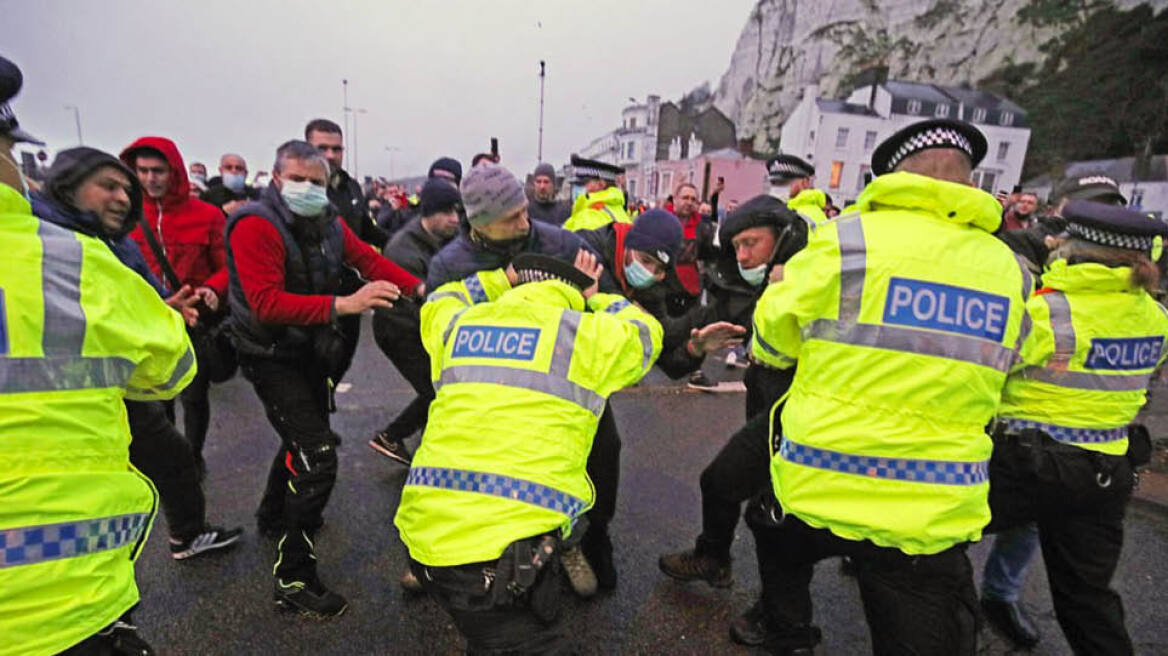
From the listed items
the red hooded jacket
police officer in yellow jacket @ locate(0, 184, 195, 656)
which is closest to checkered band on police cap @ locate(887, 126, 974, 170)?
police officer in yellow jacket @ locate(0, 184, 195, 656)

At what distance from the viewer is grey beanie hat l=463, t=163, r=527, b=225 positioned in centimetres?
227

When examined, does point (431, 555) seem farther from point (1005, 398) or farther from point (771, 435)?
point (1005, 398)

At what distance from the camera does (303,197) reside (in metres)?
2.45

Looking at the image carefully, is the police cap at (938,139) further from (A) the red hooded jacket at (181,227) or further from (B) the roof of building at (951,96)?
(B) the roof of building at (951,96)

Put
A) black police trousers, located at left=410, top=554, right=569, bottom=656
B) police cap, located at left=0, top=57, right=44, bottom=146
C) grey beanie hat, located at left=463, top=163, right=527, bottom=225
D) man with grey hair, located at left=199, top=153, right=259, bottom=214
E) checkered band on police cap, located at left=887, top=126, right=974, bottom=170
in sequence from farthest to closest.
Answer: man with grey hair, located at left=199, top=153, right=259, bottom=214 → grey beanie hat, located at left=463, top=163, right=527, bottom=225 → checkered band on police cap, located at left=887, top=126, right=974, bottom=170 → black police trousers, located at left=410, top=554, right=569, bottom=656 → police cap, located at left=0, top=57, right=44, bottom=146

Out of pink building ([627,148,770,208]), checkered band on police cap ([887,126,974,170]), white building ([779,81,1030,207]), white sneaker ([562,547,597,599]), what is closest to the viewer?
checkered band on police cap ([887,126,974,170])

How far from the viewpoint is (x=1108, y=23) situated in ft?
104

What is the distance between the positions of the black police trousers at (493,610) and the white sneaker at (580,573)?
106 centimetres

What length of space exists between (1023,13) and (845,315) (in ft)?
183

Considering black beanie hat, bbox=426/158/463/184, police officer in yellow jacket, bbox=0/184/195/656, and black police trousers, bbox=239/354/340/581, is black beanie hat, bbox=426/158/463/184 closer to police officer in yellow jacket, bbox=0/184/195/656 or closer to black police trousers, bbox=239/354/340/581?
black police trousers, bbox=239/354/340/581

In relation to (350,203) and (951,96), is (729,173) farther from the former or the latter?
(350,203)

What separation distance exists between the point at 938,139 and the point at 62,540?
2.51 meters

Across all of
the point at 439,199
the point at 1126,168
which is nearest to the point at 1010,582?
the point at 439,199

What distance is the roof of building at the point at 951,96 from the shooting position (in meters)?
36.1
